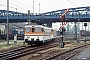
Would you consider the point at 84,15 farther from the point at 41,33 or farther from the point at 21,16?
the point at 41,33

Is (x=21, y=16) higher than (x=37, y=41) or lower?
higher

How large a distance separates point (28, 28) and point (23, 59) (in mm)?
16123

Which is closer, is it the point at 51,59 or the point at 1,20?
the point at 51,59

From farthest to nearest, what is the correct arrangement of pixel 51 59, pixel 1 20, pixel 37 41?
pixel 1 20 → pixel 37 41 → pixel 51 59

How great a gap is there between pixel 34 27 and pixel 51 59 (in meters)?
16.4

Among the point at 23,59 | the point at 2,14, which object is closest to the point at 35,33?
the point at 23,59

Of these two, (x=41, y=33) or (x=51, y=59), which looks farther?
(x=41, y=33)

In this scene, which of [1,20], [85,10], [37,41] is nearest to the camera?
[37,41]

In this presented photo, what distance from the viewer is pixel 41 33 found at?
32.1m

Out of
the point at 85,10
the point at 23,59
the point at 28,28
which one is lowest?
the point at 23,59

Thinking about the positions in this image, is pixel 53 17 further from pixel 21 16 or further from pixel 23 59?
pixel 23 59

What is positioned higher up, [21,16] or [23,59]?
[21,16]

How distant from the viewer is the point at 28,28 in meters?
32.7

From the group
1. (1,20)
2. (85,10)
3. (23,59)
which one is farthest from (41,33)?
(85,10)
